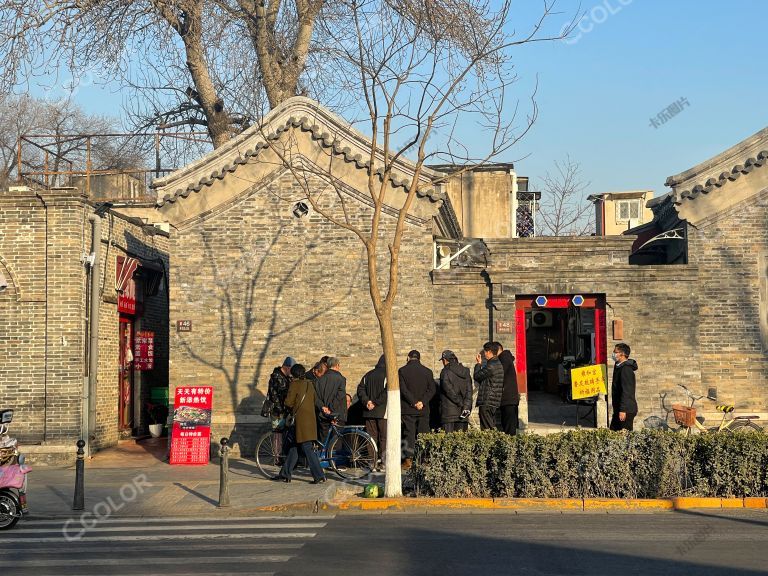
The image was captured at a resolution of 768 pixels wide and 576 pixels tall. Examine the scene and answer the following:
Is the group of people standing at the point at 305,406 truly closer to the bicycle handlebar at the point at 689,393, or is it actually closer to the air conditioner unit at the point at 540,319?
the bicycle handlebar at the point at 689,393

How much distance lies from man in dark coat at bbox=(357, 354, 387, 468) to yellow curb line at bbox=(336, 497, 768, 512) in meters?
3.06

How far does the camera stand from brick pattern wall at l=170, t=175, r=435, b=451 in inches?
749

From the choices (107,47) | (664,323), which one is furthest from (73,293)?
(664,323)

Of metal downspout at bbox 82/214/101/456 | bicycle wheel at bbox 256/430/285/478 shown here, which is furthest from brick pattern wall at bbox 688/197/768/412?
metal downspout at bbox 82/214/101/456

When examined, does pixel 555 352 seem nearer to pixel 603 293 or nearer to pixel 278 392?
pixel 603 293

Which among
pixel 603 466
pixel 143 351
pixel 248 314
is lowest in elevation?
pixel 603 466

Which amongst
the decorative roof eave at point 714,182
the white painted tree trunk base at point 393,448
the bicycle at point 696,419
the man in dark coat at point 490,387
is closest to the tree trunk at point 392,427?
the white painted tree trunk base at point 393,448

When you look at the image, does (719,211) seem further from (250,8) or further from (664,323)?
(250,8)

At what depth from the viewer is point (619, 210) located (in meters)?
47.8

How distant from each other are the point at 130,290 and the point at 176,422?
5.21 metres

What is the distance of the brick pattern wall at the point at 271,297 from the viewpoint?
19031 mm

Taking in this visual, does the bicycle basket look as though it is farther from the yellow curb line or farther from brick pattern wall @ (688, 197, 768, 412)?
the yellow curb line

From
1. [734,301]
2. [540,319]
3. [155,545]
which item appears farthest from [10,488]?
[540,319]

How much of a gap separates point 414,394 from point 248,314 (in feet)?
15.5
